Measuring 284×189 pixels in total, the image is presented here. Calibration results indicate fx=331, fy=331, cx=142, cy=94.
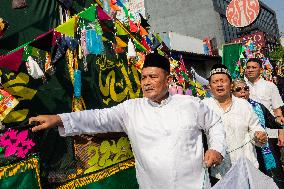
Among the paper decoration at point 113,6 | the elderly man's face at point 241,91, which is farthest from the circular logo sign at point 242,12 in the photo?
the paper decoration at point 113,6

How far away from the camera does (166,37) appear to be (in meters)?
19.4

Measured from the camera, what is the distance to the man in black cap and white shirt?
2.79 metres

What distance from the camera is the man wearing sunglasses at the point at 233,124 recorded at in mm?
3678

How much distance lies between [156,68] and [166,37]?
16.8 m

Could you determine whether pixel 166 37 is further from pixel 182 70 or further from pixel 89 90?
pixel 89 90

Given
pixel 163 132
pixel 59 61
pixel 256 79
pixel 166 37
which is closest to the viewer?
pixel 163 132

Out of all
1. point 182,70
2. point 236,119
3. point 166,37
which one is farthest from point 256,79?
point 166,37

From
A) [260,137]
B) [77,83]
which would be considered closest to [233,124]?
[260,137]

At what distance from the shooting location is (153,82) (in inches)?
115

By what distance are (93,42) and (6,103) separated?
1256 millimetres

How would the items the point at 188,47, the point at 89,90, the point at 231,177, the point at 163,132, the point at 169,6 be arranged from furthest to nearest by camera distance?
the point at 169,6 < the point at 188,47 < the point at 89,90 < the point at 163,132 < the point at 231,177

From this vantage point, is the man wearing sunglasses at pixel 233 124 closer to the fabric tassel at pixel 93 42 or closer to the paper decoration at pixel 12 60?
the fabric tassel at pixel 93 42

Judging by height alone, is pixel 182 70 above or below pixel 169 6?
below

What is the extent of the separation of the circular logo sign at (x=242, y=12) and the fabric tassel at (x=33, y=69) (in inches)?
433
